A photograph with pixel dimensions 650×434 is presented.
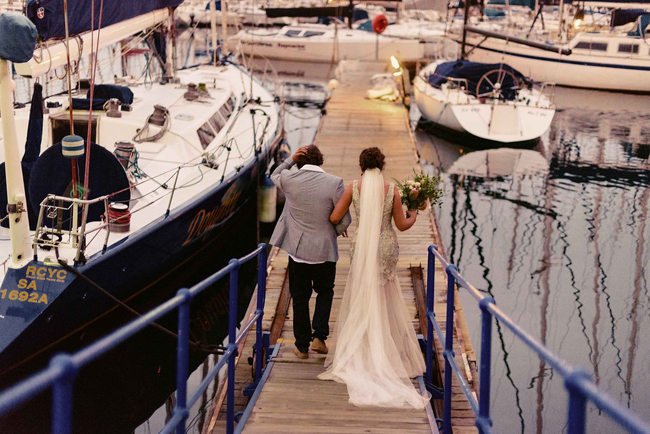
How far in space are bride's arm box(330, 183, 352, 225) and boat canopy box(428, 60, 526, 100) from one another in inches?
601

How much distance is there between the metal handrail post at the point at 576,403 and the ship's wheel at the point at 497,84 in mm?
17974

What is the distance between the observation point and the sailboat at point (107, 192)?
24.4 feet

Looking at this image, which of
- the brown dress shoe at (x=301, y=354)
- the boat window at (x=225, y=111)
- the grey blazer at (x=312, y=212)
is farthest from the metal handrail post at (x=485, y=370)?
the boat window at (x=225, y=111)

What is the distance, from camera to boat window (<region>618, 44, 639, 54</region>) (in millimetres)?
30984

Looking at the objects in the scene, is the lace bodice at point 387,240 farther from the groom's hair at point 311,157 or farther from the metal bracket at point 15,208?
the metal bracket at point 15,208

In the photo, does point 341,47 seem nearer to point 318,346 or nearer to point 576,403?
point 318,346

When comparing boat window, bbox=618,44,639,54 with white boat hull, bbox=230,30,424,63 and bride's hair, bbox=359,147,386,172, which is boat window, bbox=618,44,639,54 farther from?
bride's hair, bbox=359,147,386,172

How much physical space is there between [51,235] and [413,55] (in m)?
29.8

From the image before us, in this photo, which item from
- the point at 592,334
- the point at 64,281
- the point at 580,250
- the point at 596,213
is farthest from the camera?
the point at 596,213

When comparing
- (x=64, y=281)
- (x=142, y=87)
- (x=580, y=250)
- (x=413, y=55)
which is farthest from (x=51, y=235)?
(x=413, y=55)

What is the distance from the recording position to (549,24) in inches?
1623

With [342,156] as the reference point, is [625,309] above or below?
below

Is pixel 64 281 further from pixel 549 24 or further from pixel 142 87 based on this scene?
pixel 549 24

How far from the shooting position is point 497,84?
780 inches
